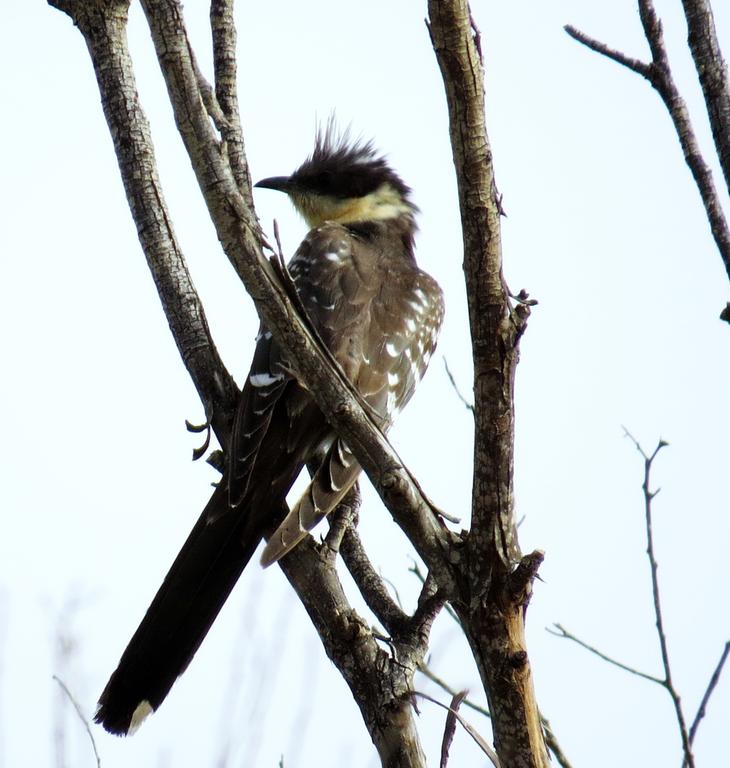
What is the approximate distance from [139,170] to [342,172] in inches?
103

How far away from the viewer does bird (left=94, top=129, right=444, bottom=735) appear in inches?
147

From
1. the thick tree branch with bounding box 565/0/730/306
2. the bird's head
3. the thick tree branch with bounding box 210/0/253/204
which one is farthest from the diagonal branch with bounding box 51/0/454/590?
the bird's head

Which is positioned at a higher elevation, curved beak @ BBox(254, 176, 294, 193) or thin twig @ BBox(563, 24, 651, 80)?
curved beak @ BBox(254, 176, 294, 193)

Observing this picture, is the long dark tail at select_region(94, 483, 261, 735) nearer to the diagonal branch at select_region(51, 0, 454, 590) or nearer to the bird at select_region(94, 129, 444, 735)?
the bird at select_region(94, 129, 444, 735)

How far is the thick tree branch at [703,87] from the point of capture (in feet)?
9.36

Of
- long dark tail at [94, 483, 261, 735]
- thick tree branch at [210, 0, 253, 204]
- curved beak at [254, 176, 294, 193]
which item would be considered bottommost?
long dark tail at [94, 483, 261, 735]

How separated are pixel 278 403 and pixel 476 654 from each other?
1620 mm

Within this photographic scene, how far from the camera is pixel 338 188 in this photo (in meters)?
6.39

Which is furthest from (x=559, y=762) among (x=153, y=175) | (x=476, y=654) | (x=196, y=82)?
(x=153, y=175)

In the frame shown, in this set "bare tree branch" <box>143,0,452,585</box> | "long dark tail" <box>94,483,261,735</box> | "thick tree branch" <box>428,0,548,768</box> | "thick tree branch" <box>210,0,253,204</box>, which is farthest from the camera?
"thick tree branch" <box>210,0,253,204</box>

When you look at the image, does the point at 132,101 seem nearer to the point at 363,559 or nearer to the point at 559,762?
the point at 363,559

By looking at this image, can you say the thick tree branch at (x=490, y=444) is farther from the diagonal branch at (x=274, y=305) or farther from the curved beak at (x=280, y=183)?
the curved beak at (x=280, y=183)

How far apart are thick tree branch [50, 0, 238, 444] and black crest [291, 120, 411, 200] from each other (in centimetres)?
249

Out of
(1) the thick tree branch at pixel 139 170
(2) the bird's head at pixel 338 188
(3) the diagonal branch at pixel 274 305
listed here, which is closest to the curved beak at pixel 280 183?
(2) the bird's head at pixel 338 188
